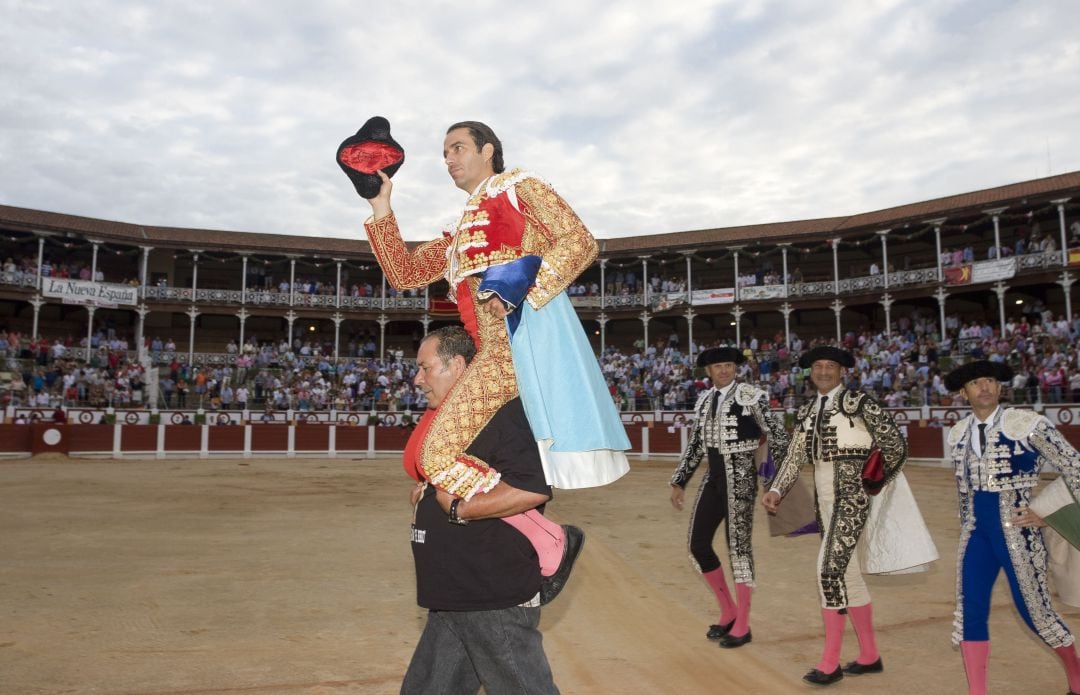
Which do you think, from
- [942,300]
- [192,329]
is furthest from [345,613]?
[192,329]

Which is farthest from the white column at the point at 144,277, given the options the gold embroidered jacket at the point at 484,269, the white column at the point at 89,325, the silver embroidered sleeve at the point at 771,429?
the gold embroidered jacket at the point at 484,269

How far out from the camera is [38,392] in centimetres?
2061

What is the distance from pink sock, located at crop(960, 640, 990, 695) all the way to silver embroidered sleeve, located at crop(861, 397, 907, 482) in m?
0.87

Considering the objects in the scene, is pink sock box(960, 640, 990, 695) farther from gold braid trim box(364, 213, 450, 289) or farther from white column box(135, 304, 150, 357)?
white column box(135, 304, 150, 357)

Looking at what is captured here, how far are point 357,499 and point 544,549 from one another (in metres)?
9.49

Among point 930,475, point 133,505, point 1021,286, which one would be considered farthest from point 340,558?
point 1021,286

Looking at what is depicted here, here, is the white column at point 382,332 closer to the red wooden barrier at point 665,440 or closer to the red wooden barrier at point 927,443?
the red wooden barrier at point 665,440

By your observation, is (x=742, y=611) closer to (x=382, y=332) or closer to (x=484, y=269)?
(x=484, y=269)

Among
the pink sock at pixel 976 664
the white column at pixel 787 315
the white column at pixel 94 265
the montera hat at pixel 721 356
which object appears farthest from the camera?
the white column at pixel 94 265

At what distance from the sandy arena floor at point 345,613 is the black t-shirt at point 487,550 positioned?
1840mm

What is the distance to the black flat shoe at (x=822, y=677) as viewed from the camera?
3.54m

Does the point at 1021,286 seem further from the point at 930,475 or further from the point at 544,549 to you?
the point at 544,549

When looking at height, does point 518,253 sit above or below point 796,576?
above

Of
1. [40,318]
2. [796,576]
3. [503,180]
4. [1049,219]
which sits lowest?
[796,576]
